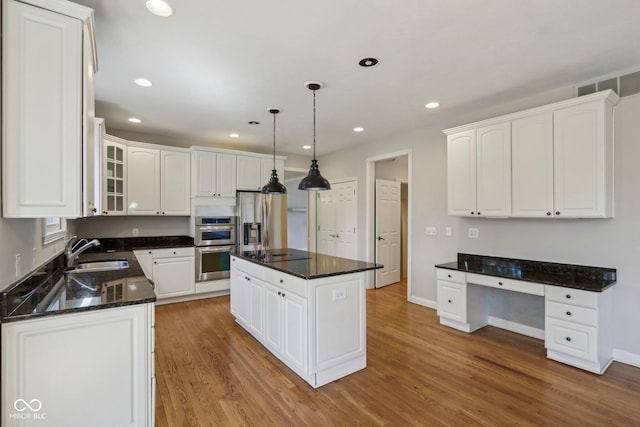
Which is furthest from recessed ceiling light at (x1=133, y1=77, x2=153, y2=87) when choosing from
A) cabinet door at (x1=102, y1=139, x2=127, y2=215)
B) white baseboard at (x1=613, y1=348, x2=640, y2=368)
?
white baseboard at (x1=613, y1=348, x2=640, y2=368)

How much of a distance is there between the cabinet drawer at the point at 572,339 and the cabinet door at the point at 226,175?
4.44 m

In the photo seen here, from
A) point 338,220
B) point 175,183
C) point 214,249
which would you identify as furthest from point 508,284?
point 175,183

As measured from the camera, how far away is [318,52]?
2.42 m

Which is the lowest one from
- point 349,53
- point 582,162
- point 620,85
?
point 582,162

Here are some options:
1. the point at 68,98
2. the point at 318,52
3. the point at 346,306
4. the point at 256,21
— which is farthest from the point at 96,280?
the point at 318,52

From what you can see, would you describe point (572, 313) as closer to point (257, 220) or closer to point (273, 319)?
point (273, 319)

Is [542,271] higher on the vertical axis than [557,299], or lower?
higher

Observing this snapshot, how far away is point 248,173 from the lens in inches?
207

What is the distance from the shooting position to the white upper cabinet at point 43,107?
143 cm

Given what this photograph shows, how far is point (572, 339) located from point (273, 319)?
8.66 ft

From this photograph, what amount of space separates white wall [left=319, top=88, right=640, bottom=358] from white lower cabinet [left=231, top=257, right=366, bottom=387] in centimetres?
204

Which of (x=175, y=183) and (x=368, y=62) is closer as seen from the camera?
(x=368, y=62)

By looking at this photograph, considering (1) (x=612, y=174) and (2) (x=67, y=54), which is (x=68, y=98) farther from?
(1) (x=612, y=174)

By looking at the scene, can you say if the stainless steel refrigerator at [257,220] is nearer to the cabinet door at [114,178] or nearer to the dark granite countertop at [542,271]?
the cabinet door at [114,178]
